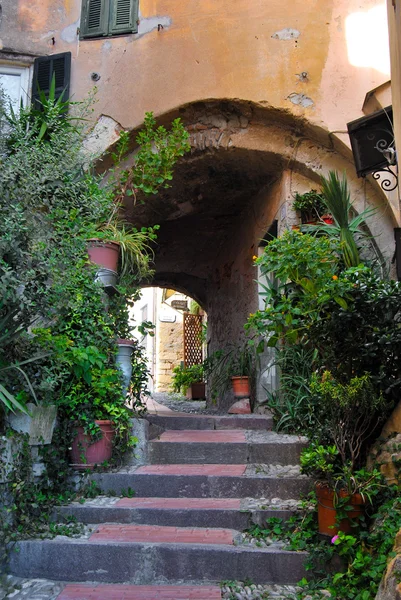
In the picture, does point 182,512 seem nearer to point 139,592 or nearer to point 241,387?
point 139,592

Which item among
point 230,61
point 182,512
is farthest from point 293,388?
point 230,61

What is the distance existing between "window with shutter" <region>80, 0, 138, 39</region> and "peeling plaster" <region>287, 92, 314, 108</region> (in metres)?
1.85

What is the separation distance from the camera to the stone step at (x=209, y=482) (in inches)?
168

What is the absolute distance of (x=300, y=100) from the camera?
6.15 meters

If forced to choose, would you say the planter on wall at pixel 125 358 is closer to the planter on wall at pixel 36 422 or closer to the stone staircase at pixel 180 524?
the stone staircase at pixel 180 524

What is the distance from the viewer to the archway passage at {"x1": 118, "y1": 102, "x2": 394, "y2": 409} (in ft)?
20.5

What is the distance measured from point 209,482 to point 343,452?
3.52ft

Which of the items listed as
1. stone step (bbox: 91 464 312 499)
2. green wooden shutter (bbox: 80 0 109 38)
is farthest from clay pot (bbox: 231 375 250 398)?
green wooden shutter (bbox: 80 0 109 38)

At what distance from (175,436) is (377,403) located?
1981 millimetres

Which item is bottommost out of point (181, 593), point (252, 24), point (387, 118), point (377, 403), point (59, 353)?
point (181, 593)

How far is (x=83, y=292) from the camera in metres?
4.91

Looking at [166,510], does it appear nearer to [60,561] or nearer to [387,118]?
[60,561]

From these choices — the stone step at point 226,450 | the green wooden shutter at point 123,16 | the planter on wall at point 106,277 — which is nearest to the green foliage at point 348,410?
the stone step at point 226,450

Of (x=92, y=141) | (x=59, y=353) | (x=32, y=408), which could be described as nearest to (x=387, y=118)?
(x=92, y=141)
